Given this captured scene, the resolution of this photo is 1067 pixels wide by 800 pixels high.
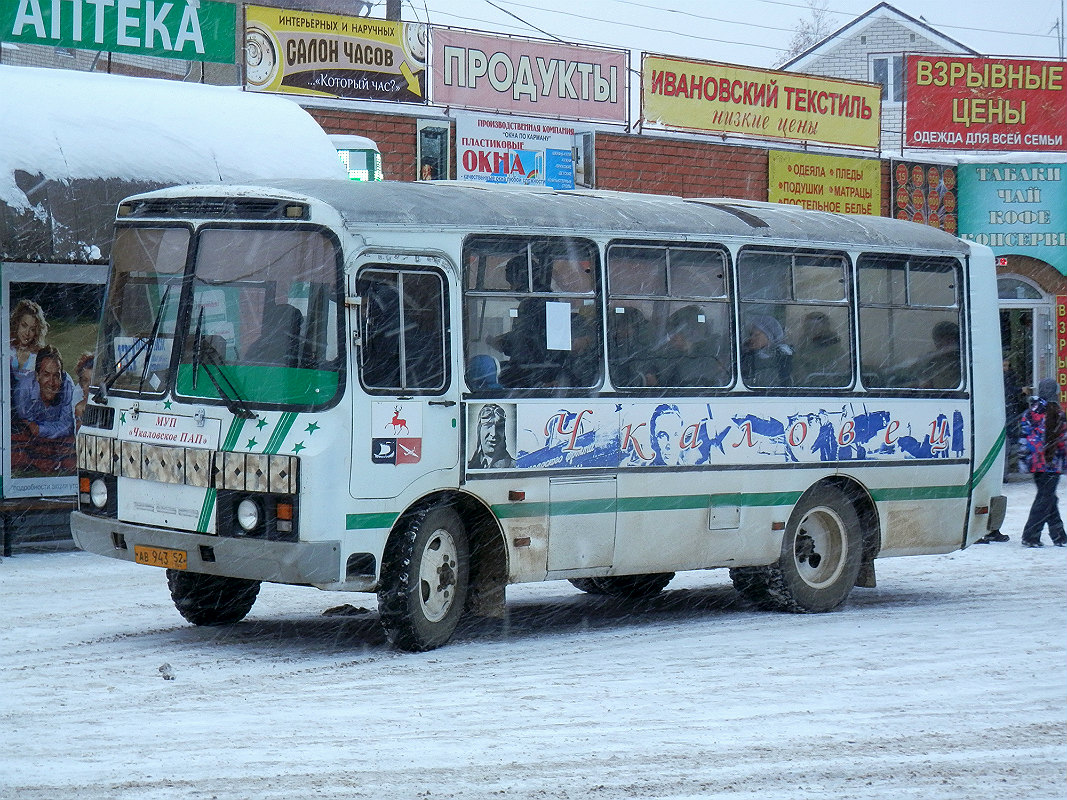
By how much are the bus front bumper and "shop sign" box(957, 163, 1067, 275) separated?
2068 centimetres

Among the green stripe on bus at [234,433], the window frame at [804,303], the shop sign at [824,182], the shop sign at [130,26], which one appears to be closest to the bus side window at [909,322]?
the window frame at [804,303]

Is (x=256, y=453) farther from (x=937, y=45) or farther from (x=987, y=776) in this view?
(x=937, y=45)

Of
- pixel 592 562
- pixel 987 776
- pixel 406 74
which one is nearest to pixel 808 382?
pixel 592 562

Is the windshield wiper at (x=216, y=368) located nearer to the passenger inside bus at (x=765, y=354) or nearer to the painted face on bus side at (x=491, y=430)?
the painted face on bus side at (x=491, y=430)

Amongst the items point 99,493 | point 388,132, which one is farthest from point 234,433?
point 388,132

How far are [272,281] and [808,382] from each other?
14.4 ft

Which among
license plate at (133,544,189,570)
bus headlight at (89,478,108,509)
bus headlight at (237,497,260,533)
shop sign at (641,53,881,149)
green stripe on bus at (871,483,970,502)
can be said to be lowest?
license plate at (133,544,189,570)

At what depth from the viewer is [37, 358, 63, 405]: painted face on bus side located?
16.2m

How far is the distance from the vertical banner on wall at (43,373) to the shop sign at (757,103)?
10048 mm

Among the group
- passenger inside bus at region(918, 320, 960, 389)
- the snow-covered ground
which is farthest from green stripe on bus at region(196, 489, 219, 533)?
passenger inside bus at region(918, 320, 960, 389)

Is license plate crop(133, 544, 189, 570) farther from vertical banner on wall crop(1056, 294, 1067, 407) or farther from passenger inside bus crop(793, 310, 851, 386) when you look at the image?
vertical banner on wall crop(1056, 294, 1067, 407)

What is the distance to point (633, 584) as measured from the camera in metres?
13.4

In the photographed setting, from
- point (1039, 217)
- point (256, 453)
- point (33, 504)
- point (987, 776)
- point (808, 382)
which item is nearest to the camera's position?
point (987, 776)

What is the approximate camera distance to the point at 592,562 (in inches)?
438
